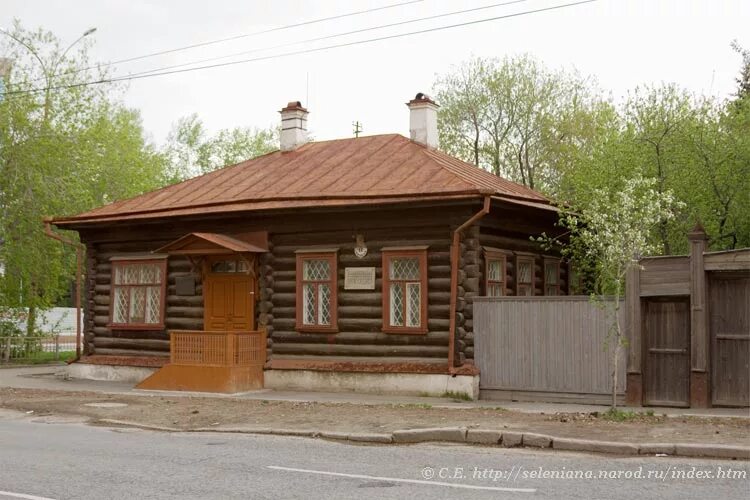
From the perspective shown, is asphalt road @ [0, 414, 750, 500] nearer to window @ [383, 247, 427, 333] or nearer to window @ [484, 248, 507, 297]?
window @ [383, 247, 427, 333]

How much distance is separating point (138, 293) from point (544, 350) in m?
10.3

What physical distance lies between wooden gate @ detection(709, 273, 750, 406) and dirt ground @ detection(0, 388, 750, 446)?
5.13ft

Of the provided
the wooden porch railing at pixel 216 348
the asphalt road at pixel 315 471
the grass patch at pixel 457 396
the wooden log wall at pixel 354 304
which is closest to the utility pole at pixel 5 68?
the wooden porch railing at pixel 216 348

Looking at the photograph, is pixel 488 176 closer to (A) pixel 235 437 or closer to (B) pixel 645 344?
(B) pixel 645 344

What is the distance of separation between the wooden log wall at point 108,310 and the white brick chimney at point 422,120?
19.8 ft

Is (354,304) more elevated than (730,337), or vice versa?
(354,304)

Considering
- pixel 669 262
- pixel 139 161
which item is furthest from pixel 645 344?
pixel 139 161

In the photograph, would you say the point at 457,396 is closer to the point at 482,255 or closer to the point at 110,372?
the point at 482,255

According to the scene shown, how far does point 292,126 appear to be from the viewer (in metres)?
25.6

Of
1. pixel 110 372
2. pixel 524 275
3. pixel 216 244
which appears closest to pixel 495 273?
pixel 524 275

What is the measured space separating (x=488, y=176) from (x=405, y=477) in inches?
573

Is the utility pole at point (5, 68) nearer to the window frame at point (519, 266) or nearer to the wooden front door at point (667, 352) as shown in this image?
the window frame at point (519, 266)

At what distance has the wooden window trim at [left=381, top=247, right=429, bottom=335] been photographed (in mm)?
19469

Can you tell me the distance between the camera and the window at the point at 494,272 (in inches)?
792
